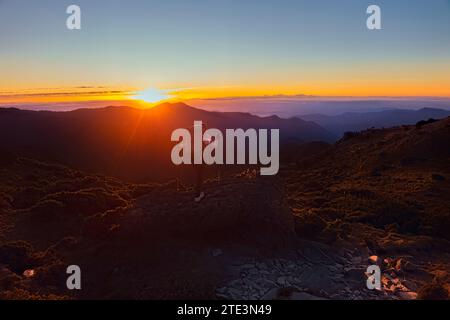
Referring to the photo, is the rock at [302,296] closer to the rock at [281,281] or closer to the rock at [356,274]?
the rock at [281,281]

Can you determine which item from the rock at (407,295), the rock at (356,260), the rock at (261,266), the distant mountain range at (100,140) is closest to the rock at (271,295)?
the rock at (261,266)

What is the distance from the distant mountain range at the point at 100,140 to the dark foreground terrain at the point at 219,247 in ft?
118

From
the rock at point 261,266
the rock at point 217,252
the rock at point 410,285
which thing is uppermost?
the rock at point 217,252

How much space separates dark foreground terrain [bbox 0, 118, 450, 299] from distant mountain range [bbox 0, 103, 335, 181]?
35.8 metres

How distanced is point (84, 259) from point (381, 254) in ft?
36.2

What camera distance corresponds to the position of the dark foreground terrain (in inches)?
457

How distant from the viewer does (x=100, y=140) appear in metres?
85.3

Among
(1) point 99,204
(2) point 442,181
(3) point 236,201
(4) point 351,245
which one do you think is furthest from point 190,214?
(2) point 442,181

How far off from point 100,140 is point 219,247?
3029 inches

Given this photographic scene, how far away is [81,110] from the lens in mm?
124875

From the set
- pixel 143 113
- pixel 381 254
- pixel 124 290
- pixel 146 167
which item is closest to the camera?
pixel 124 290

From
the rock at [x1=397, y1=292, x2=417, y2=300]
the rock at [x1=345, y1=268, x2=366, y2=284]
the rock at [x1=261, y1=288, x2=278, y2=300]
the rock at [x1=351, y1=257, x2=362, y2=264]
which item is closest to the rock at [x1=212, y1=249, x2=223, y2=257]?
the rock at [x1=261, y1=288, x2=278, y2=300]

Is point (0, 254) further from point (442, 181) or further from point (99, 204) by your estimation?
point (442, 181)

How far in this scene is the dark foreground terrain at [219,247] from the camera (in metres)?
11.6
